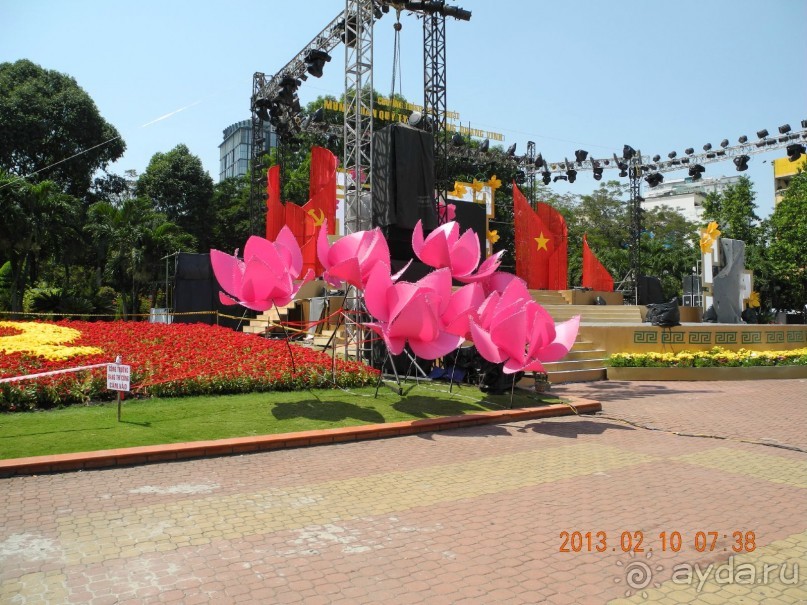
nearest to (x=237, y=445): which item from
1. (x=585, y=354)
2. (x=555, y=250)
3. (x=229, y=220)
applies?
(x=585, y=354)

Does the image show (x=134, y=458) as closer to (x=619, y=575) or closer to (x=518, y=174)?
(x=619, y=575)

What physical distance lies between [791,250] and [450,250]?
104 ft

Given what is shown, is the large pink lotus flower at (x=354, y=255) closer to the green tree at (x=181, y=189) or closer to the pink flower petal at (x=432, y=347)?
the pink flower petal at (x=432, y=347)

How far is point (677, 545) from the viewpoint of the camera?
4074 mm

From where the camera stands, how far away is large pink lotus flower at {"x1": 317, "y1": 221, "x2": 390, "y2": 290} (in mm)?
8648

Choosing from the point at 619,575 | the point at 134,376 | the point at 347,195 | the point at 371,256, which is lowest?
the point at 619,575

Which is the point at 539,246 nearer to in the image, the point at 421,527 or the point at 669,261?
the point at 669,261

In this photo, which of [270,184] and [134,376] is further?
[270,184]

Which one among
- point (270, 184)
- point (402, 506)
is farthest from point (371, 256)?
point (270, 184)

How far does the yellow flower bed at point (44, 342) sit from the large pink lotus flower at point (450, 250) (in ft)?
18.4

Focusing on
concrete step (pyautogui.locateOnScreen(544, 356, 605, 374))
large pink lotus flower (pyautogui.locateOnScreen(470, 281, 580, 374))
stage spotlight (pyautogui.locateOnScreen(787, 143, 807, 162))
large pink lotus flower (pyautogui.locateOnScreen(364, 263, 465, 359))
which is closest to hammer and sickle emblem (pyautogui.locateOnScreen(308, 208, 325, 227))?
concrete step (pyautogui.locateOnScreen(544, 356, 605, 374))

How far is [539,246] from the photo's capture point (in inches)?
1015

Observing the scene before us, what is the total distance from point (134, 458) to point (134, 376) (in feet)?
10.5

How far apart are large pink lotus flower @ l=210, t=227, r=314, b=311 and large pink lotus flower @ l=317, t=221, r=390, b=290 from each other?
47 cm
